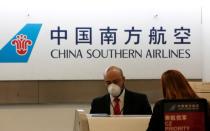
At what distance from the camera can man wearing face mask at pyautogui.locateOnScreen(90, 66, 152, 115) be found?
352cm

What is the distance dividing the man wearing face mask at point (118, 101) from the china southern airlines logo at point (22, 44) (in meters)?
1.07

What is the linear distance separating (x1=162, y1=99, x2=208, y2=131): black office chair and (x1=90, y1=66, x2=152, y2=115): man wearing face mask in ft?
4.85

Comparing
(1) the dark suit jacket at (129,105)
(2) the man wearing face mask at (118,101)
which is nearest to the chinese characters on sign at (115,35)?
(2) the man wearing face mask at (118,101)

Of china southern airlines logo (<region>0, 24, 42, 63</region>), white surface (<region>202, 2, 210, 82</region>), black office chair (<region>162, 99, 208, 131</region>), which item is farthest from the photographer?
white surface (<region>202, 2, 210, 82</region>)

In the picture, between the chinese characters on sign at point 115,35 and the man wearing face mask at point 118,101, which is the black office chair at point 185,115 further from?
the chinese characters on sign at point 115,35

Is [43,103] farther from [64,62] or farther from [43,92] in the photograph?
[64,62]

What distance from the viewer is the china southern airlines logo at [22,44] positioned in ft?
14.0

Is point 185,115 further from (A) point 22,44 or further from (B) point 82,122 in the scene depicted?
(A) point 22,44

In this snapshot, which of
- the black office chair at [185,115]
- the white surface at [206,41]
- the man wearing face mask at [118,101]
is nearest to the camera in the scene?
the black office chair at [185,115]

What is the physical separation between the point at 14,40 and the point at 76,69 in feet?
2.43

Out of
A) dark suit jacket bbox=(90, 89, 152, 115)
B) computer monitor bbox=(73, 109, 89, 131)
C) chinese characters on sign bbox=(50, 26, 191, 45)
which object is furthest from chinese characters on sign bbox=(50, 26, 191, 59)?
computer monitor bbox=(73, 109, 89, 131)

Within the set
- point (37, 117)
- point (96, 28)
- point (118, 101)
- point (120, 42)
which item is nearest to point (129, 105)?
point (118, 101)

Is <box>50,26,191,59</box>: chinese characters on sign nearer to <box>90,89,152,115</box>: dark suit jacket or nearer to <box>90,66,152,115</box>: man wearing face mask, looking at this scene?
<box>90,66,152,115</box>: man wearing face mask

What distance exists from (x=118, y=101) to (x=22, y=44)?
4.51 ft
